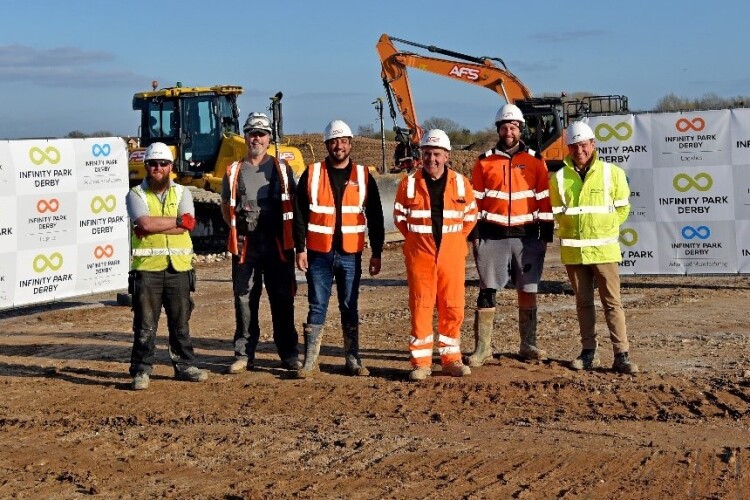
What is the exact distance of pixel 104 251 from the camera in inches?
548

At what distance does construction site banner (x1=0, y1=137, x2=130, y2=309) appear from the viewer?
1284 centimetres

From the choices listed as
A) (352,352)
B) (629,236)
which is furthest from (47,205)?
(629,236)

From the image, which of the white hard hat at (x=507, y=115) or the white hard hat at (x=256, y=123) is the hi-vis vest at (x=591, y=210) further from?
the white hard hat at (x=256, y=123)

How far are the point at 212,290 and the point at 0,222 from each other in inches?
183

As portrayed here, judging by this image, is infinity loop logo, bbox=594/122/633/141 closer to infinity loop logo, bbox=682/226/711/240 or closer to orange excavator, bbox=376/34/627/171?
infinity loop logo, bbox=682/226/711/240

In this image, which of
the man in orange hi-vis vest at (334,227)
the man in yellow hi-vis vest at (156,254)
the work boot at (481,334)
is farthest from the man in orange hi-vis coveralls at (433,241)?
the man in yellow hi-vis vest at (156,254)

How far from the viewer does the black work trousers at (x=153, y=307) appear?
32.0ft

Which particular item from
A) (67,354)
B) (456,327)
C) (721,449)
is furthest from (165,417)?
(721,449)

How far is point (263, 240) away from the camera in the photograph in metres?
10.1

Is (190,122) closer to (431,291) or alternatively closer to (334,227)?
(334,227)

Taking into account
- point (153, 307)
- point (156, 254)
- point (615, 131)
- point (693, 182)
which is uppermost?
point (615, 131)

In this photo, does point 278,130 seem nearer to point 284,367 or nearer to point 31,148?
point 31,148

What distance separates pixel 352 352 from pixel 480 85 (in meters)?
20.9

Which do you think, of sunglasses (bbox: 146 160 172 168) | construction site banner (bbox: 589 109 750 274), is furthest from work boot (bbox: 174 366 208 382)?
construction site banner (bbox: 589 109 750 274)
